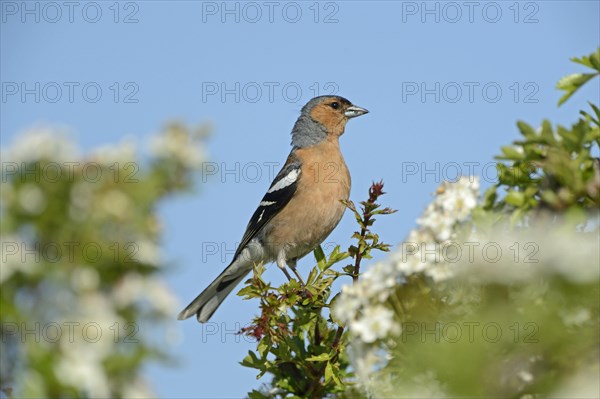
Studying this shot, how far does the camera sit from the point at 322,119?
900 cm

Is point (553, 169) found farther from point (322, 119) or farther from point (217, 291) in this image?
point (322, 119)

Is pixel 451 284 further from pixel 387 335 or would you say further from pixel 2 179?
pixel 2 179

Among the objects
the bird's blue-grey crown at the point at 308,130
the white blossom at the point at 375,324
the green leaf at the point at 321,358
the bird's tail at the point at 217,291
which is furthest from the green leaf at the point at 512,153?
the bird's blue-grey crown at the point at 308,130

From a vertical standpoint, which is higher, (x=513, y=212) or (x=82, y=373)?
(x=513, y=212)

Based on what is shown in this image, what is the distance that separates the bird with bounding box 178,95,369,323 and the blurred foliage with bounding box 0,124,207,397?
5837mm

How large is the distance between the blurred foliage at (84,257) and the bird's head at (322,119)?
6797 millimetres

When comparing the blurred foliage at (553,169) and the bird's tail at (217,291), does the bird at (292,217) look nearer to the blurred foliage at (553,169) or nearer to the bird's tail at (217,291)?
the bird's tail at (217,291)

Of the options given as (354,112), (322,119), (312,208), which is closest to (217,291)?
(312,208)

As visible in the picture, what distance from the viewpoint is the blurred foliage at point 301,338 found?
4047 mm

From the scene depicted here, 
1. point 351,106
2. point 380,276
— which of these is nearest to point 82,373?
point 380,276

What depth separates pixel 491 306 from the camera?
1.97m

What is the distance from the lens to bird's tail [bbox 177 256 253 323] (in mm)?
7961

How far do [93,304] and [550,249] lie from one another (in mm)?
1189

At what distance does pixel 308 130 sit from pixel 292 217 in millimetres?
1424
